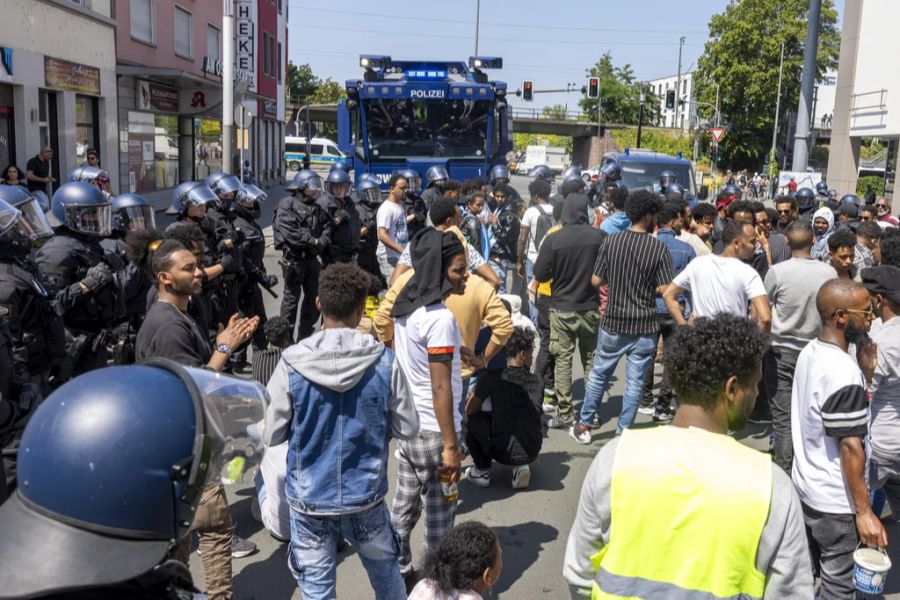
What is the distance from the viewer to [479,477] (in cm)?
566

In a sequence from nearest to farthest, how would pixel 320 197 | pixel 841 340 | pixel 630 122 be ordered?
pixel 841 340 → pixel 320 197 → pixel 630 122

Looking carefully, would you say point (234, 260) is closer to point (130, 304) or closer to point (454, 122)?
point (130, 304)

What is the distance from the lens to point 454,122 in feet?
51.8

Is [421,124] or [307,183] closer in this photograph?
[307,183]

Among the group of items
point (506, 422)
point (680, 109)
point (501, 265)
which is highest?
point (680, 109)

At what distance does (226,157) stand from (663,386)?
1107 cm

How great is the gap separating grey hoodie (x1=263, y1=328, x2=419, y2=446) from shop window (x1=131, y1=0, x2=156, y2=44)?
22353 mm

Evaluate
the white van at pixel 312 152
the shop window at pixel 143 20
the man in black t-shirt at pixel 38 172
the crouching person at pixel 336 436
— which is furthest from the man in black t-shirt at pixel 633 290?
the white van at pixel 312 152

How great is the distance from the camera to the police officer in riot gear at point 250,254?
8152mm

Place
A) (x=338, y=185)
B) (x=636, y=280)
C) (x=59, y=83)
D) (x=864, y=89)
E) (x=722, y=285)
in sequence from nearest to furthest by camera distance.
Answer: (x=722, y=285), (x=636, y=280), (x=338, y=185), (x=59, y=83), (x=864, y=89)

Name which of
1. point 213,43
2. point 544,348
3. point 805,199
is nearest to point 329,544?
point 544,348

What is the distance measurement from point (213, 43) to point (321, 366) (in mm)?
30349

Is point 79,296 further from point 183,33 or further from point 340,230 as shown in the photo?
point 183,33

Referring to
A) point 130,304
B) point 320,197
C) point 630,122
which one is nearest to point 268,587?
point 130,304
